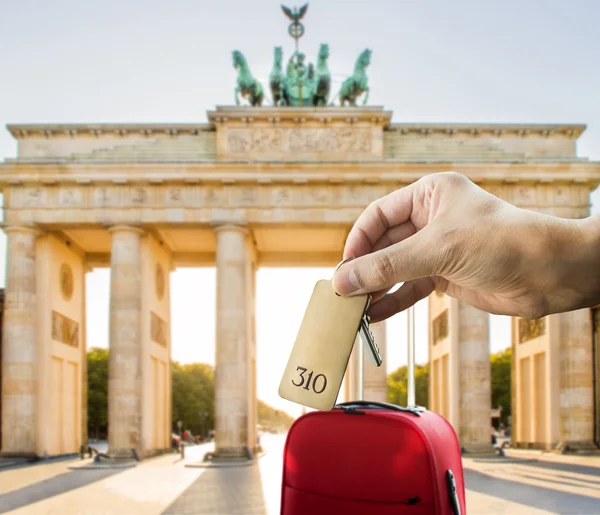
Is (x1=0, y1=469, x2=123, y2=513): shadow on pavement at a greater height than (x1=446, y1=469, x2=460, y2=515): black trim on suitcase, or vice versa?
(x1=446, y1=469, x2=460, y2=515): black trim on suitcase

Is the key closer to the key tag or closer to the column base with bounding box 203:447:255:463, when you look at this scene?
the key tag

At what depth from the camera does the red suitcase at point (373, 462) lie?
4.11 metres

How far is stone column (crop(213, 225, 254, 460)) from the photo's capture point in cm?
3509

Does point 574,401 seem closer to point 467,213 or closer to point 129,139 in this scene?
point 129,139

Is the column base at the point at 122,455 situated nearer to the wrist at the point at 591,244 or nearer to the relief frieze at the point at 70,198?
the relief frieze at the point at 70,198

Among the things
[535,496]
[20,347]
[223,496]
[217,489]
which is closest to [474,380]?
[535,496]

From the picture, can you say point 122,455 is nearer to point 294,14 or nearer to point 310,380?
point 294,14

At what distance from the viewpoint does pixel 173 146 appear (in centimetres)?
3781

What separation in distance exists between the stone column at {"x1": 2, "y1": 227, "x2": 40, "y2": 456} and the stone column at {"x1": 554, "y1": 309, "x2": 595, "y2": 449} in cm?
2487

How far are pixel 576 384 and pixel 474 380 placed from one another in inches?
188

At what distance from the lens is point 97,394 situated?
8325 cm

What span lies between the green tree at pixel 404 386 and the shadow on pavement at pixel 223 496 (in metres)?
74.6

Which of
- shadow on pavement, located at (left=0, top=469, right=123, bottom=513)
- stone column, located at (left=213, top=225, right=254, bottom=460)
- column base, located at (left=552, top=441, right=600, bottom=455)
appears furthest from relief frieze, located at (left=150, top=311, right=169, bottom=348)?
column base, located at (left=552, top=441, right=600, bottom=455)

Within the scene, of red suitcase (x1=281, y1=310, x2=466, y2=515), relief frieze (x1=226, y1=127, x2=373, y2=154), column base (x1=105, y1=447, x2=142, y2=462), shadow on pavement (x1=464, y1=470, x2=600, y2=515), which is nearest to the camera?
red suitcase (x1=281, y1=310, x2=466, y2=515)
